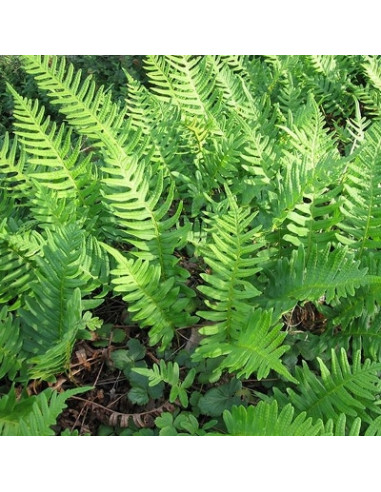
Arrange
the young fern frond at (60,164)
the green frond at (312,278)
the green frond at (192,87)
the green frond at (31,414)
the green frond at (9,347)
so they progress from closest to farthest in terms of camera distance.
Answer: the green frond at (31,414)
the green frond at (312,278)
the green frond at (9,347)
the young fern frond at (60,164)
the green frond at (192,87)

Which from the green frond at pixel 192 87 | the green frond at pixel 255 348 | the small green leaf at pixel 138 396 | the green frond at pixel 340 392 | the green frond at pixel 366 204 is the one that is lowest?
the small green leaf at pixel 138 396

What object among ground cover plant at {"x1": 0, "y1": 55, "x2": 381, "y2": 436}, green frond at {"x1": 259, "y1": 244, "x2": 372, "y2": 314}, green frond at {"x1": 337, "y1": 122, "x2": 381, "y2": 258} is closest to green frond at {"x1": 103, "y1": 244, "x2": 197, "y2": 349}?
ground cover plant at {"x1": 0, "y1": 55, "x2": 381, "y2": 436}

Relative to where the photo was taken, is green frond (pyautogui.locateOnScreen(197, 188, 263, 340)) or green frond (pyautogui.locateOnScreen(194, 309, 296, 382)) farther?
green frond (pyautogui.locateOnScreen(197, 188, 263, 340))

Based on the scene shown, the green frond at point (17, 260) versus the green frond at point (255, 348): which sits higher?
the green frond at point (17, 260)

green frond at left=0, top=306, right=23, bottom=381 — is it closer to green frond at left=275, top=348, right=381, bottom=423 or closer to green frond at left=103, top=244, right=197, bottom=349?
green frond at left=103, top=244, right=197, bottom=349

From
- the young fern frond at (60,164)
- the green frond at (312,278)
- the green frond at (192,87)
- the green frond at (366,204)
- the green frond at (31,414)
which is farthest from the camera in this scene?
the green frond at (192,87)

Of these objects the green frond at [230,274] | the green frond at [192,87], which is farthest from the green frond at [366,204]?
the green frond at [192,87]

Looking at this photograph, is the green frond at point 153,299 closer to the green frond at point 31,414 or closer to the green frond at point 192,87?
the green frond at point 31,414

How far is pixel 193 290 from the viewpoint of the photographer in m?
1.88

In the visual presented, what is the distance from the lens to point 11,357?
1.67 m

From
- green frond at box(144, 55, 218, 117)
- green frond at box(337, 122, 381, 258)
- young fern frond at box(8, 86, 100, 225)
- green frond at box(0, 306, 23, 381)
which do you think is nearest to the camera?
green frond at box(0, 306, 23, 381)

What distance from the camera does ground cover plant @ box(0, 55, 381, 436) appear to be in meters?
1.53

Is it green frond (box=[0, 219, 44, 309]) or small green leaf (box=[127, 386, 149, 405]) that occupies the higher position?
green frond (box=[0, 219, 44, 309])

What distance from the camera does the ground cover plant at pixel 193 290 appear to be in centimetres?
153
